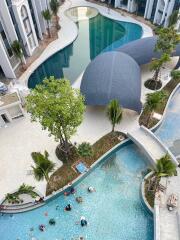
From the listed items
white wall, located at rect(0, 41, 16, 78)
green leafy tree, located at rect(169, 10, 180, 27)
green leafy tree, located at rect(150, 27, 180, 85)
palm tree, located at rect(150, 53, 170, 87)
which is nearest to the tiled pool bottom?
palm tree, located at rect(150, 53, 170, 87)

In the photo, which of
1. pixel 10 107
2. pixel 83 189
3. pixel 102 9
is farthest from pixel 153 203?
pixel 102 9

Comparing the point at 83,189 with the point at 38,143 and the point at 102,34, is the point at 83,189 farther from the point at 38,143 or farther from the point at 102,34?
the point at 102,34

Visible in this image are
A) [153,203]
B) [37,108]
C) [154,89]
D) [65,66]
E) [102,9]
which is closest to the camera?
[37,108]

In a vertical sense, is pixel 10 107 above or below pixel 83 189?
above

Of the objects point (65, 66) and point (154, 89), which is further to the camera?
point (65, 66)

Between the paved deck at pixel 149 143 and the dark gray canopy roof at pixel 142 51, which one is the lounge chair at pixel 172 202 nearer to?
the paved deck at pixel 149 143
